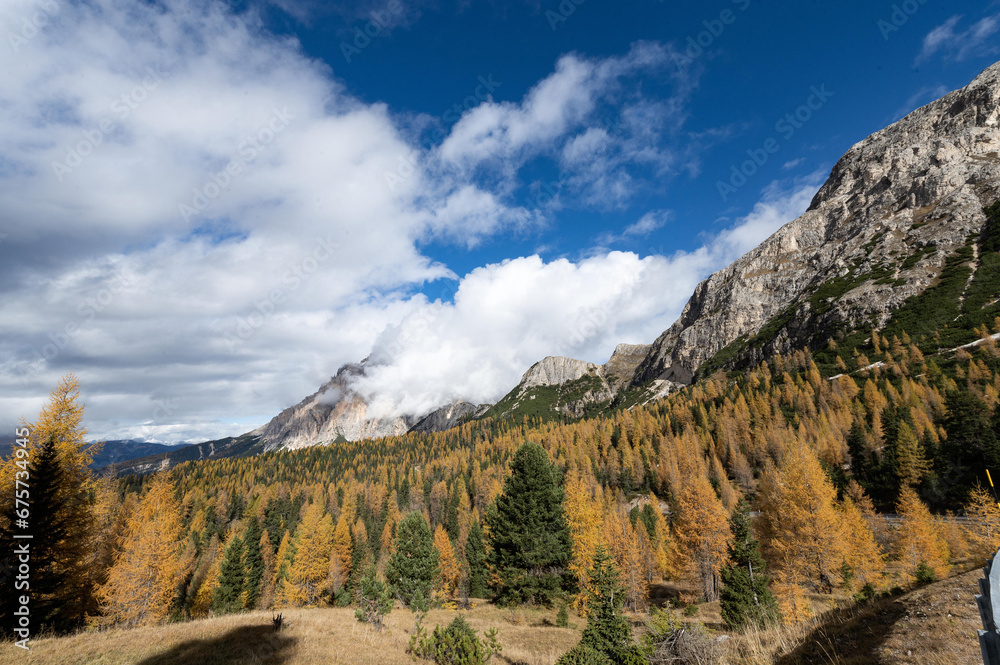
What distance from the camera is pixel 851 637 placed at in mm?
7973

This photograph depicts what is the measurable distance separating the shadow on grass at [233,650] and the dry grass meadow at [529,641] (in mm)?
31

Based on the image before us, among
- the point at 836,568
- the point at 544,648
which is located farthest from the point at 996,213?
the point at 544,648

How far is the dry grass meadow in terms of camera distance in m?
7.07

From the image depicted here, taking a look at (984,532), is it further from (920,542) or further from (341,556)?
(341,556)

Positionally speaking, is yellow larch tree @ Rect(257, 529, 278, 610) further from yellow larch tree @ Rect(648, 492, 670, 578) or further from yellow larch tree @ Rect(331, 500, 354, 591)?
yellow larch tree @ Rect(648, 492, 670, 578)

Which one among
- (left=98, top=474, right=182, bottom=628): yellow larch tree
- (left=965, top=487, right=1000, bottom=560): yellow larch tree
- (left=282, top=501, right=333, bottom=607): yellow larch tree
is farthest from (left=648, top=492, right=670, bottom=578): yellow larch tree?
(left=98, top=474, right=182, bottom=628): yellow larch tree

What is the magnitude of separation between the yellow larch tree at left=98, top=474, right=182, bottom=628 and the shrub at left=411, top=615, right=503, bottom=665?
25.0 meters

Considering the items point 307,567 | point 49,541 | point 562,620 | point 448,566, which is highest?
point 49,541

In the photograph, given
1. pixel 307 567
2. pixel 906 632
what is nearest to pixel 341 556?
Answer: pixel 307 567

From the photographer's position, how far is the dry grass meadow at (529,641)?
707 cm

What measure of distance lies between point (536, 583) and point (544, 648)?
1039cm

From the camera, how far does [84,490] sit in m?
22.3

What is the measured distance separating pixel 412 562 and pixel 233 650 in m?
19.2

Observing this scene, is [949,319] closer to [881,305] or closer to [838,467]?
[881,305]
